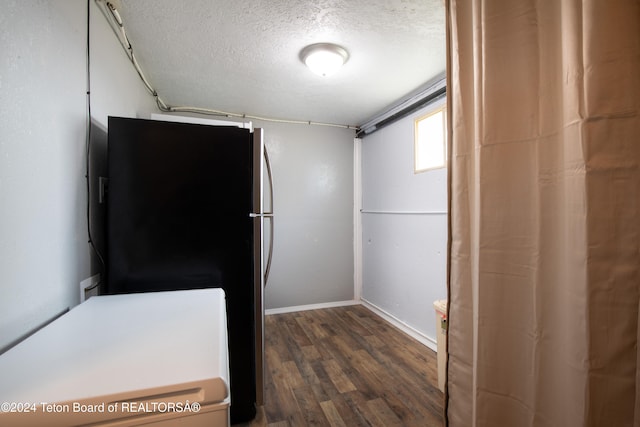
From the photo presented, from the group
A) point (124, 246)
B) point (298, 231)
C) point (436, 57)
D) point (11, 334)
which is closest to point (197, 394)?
point (11, 334)

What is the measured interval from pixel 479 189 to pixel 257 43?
1.66 metres

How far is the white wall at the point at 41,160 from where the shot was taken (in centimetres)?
79

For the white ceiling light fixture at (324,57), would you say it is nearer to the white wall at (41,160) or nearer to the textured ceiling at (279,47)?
the textured ceiling at (279,47)

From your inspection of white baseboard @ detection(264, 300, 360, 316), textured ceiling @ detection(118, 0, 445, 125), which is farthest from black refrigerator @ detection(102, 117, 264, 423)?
white baseboard @ detection(264, 300, 360, 316)

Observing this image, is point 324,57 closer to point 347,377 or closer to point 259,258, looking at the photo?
point 259,258

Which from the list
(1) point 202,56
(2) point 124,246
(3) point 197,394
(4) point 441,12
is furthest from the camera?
(1) point 202,56

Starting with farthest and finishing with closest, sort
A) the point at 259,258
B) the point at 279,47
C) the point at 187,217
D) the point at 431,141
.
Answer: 1. the point at 431,141
2. the point at 279,47
3. the point at 259,258
4. the point at 187,217

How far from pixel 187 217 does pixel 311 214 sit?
7.14ft

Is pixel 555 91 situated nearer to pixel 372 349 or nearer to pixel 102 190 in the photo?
pixel 102 190

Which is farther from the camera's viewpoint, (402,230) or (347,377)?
(402,230)

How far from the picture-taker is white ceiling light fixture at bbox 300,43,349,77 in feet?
5.98

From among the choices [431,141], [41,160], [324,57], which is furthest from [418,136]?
[41,160]

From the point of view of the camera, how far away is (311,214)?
11.4 ft

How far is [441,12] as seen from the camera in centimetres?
152
